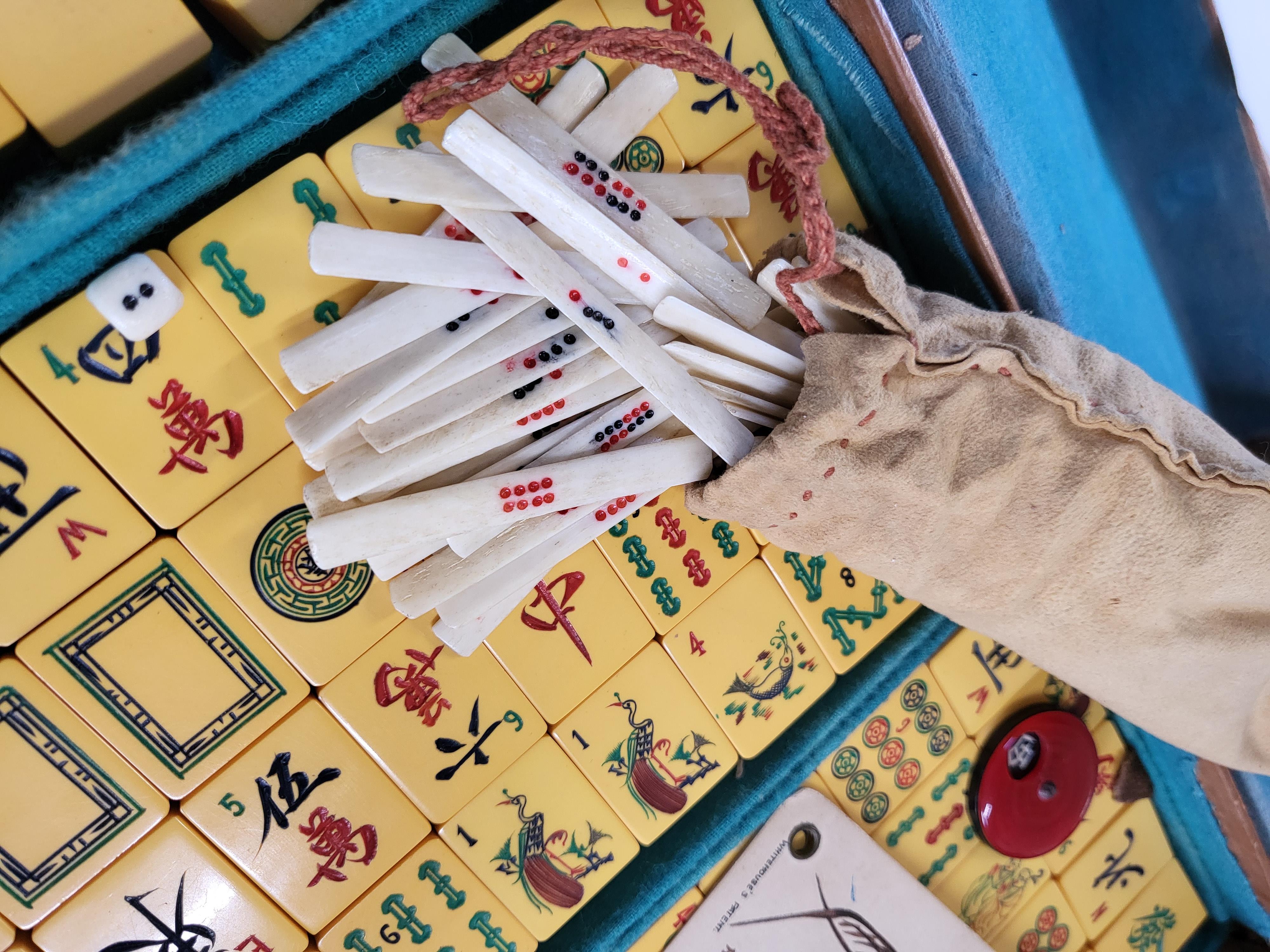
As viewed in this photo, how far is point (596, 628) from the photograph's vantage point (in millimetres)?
979

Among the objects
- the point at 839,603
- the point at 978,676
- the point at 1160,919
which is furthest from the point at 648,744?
the point at 1160,919

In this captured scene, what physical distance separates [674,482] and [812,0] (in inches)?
23.0

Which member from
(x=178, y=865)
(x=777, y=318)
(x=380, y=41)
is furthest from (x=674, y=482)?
(x=178, y=865)

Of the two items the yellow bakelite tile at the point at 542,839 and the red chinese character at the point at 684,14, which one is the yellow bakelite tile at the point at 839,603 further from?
the red chinese character at the point at 684,14

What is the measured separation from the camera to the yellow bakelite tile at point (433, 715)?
86 centimetres

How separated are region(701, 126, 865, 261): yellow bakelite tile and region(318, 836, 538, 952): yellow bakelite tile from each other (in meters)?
0.81

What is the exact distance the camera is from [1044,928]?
4.59ft

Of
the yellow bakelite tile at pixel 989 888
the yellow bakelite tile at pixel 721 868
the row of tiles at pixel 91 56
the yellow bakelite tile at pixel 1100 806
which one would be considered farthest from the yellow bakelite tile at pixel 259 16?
the yellow bakelite tile at pixel 1100 806

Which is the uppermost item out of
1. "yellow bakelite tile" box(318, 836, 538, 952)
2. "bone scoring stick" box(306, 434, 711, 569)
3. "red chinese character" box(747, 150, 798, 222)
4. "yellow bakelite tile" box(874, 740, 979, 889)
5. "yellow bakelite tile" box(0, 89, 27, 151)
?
"yellow bakelite tile" box(0, 89, 27, 151)

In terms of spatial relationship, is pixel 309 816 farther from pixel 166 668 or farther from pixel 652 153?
pixel 652 153

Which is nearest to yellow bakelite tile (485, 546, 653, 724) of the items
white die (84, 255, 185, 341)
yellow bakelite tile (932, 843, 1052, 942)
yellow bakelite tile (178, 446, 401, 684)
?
yellow bakelite tile (178, 446, 401, 684)

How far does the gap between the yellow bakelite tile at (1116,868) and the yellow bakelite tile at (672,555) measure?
3.12ft

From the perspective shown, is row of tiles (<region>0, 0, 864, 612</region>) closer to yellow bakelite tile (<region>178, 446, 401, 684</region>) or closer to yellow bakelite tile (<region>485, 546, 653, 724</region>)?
yellow bakelite tile (<region>178, 446, 401, 684</region>)

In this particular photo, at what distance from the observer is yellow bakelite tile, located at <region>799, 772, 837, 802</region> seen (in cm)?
117
